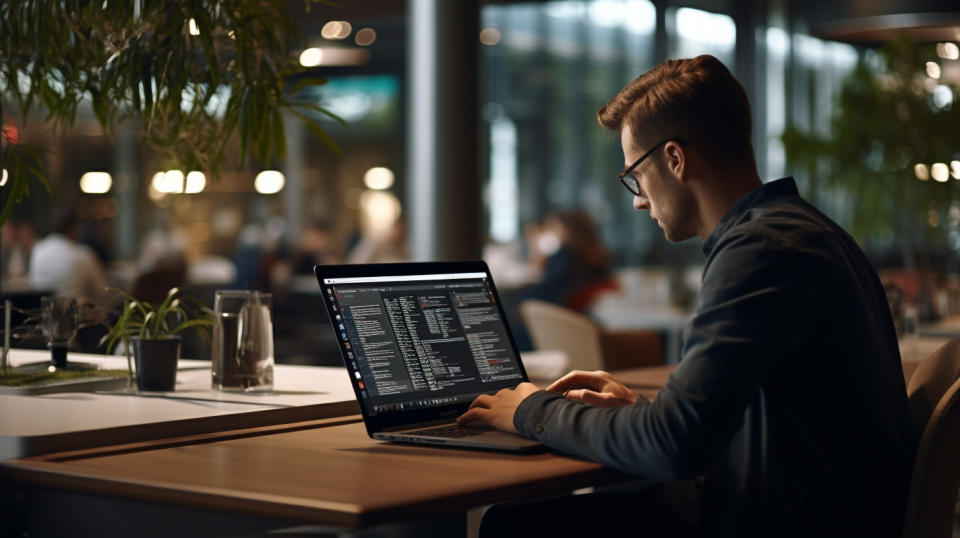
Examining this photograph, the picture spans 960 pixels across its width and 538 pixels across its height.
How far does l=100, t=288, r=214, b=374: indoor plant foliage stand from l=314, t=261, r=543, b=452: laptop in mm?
594

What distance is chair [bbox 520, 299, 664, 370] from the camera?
172 inches

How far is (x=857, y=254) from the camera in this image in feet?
6.02

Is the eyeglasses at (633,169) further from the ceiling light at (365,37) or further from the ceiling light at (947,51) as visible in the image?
the ceiling light at (365,37)

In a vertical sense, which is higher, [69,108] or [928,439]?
[69,108]

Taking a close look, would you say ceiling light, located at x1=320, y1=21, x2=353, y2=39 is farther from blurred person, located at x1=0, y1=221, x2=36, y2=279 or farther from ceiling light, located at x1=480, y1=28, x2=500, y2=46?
blurred person, located at x1=0, y1=221, x2=36, y2=279

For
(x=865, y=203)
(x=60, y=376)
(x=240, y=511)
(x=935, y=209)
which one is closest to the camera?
(x=240, y=511)

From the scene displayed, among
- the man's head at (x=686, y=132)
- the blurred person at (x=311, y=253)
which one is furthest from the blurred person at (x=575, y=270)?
the man's head at (x=686, y=132)

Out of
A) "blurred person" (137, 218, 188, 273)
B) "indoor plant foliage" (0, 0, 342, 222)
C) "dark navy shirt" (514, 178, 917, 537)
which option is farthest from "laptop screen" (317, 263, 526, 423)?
"blurred person" (137, 218, 188, 273)

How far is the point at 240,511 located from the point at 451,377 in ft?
2.26

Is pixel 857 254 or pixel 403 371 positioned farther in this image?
pixel 403 371

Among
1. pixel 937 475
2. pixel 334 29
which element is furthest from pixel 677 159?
pixel 334 29

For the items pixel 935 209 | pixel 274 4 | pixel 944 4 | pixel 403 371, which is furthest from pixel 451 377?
pixel 935 209

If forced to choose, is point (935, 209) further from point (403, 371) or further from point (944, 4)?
point (403, 371)

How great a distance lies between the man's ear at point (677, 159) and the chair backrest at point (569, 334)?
2.53 meters
